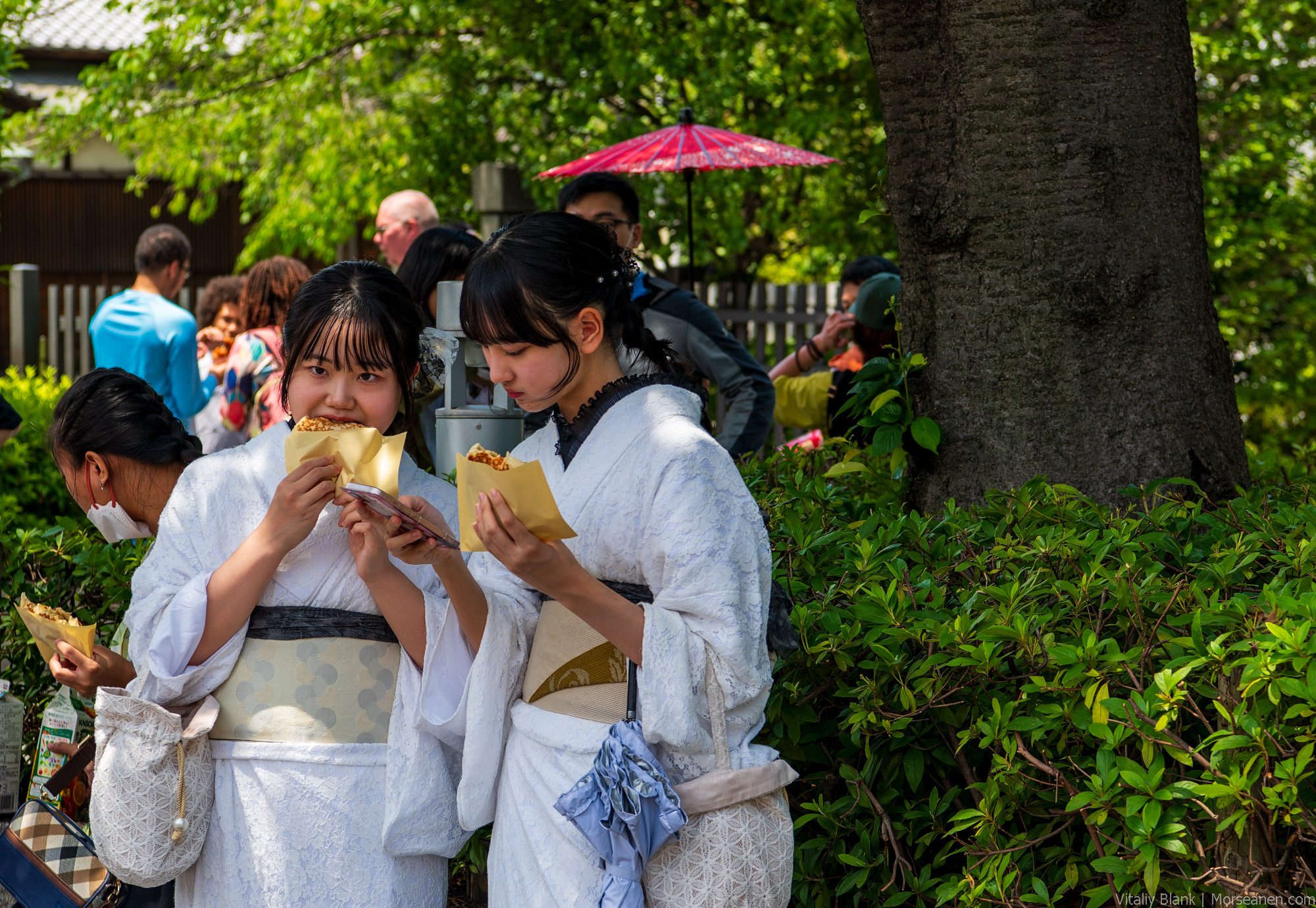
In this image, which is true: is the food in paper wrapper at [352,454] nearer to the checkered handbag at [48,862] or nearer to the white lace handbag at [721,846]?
the white lace handbag at [721,846]

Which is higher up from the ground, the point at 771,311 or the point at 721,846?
the point at 771,311

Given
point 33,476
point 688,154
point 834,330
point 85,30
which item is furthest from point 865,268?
point 85,30

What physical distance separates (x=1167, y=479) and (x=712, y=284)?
5.89m

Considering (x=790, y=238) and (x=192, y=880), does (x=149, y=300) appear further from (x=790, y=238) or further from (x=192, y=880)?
(x=790, y=238)

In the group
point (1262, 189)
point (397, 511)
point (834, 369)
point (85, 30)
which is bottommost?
point (397, 511)

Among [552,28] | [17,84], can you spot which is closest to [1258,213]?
[552,28]

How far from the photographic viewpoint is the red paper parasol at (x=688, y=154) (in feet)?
19.5

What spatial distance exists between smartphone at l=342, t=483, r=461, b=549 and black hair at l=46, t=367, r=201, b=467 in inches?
37.9

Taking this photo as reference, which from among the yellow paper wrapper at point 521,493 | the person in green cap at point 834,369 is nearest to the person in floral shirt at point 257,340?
the person in green cap at point 834,369

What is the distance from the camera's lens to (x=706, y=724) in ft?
5.96

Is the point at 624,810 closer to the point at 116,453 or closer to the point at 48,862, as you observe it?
the point at 48,862

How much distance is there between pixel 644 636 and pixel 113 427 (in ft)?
4.91

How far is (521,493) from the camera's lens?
1.71 meters

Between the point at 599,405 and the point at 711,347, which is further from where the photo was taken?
the point at 711,347
